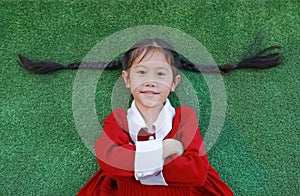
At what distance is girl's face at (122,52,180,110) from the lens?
1.23m

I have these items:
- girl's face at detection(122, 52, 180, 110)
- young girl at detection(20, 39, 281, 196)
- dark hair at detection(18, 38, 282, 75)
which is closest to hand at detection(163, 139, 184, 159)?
young girl at detection(20, 39, 281, 196)

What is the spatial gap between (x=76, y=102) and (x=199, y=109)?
0.43m

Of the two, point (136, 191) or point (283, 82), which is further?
point (283, 82)

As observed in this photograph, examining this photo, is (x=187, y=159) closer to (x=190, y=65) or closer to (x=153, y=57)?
(x=153, y=57)

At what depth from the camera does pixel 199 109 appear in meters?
1.45

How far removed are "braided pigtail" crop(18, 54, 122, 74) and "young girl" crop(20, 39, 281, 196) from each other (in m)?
0.14

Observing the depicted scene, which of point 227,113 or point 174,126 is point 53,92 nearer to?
point 174,126

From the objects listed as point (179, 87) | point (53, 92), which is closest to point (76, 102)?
point (53, 92)

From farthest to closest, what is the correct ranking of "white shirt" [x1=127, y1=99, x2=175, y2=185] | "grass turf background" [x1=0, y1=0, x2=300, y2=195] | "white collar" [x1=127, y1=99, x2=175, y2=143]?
1. "grass turf background" [x1=0, y1=0, x2=300, y2=195]
2. "white collar" [x1=127, y1=99, x2=175, y2=143]
3. "white shirt" [x1=127, y1=99, x2=175, y2=185]

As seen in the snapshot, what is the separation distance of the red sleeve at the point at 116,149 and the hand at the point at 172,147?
0.30ft

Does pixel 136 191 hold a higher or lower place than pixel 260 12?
lower

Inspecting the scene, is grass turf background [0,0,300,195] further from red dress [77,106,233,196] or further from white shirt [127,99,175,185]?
white shirt [127,99,175,185]

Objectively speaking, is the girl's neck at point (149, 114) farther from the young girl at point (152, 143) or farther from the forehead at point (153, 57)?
the forehead at point (153, 57)

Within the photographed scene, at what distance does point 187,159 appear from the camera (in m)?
1.18
